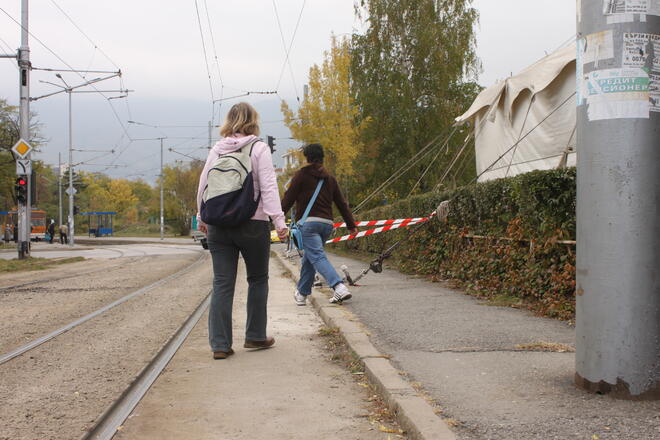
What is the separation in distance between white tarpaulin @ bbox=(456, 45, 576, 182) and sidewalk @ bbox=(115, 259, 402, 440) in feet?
17.4

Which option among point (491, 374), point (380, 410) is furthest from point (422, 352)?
point (380, 410)

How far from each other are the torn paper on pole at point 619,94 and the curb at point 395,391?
1.80 m

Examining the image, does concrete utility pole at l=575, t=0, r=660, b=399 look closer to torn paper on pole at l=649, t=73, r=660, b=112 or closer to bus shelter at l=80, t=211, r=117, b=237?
torn paper on pole at l=649, t=73, r=660, b=112

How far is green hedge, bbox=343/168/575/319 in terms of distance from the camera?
6.44 meters

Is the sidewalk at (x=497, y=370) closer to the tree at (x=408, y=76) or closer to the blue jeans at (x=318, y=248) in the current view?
the blue jeans at (x=318, y=248)

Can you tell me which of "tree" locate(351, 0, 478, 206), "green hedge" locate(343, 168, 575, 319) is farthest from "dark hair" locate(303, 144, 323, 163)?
"tree" locate(351, 0, 478, 206)

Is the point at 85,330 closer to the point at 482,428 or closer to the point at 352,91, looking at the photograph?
the point at 482,428

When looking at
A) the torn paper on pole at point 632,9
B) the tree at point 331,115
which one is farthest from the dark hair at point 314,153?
the tree at point 331,115

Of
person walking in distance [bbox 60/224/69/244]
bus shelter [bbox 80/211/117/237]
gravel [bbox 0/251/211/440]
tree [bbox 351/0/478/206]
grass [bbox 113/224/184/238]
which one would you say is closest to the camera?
gravel [bbox 0/251/211/440]

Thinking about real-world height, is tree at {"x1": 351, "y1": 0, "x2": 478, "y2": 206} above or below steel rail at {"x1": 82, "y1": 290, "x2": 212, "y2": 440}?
above

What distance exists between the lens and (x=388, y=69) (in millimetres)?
34281

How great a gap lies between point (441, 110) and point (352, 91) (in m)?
4.87

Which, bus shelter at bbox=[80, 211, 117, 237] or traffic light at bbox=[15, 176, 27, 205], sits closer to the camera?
traffic light at bbox=[15, 176, 27, 205]

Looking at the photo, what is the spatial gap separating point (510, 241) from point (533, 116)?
168 inches
